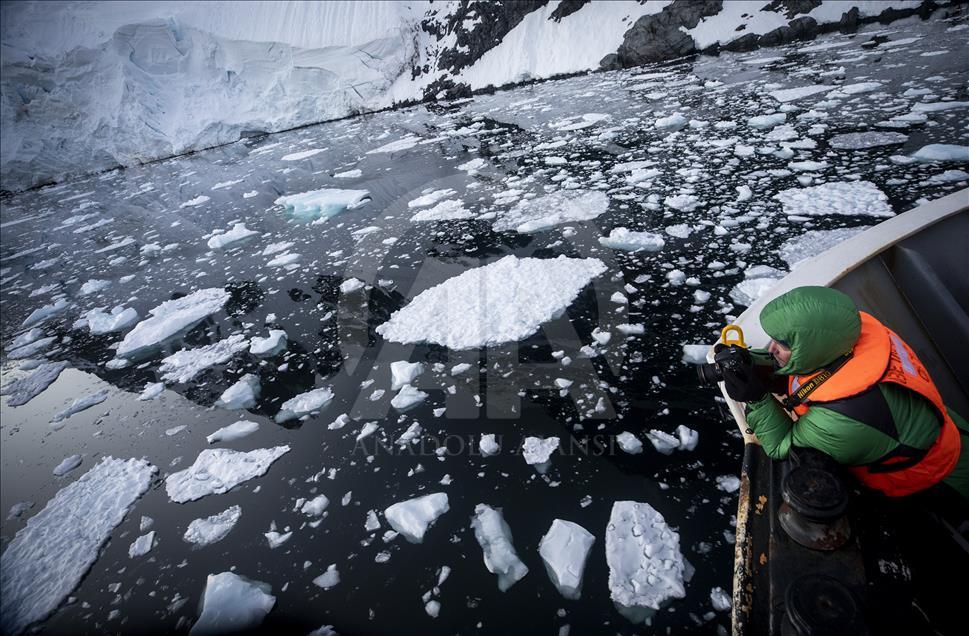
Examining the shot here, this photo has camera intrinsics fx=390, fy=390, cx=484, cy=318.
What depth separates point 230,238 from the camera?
5793mm

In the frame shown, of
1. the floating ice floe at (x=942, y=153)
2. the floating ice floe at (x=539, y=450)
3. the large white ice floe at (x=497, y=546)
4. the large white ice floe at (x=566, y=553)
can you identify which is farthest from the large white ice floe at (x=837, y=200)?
the large white ice floe at (x=497, y=546)

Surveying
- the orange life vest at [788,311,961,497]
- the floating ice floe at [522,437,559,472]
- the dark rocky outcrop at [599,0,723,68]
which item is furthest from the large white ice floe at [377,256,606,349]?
the dark rocky outcrop at [599,0,723,68]

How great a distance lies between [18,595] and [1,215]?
23.1m

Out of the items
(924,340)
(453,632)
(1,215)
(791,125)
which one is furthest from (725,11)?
(1,215)

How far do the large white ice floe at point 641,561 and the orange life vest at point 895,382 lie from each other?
0.65 m

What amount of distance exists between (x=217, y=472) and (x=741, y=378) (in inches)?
102

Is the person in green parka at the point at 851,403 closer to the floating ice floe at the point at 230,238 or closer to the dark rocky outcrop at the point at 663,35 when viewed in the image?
the floating ice floe at the point at 230,238

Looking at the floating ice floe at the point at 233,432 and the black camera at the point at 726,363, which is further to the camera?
the floating ice floe at the point at 233,432

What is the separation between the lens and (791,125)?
5.25 meters

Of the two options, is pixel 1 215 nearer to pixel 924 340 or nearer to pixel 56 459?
pixel 56 459

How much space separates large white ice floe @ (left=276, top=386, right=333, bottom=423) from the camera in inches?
95.4

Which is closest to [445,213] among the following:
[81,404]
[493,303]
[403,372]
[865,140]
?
[493,303]

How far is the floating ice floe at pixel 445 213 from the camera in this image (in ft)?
15.5

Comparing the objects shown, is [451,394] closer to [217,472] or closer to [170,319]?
[217,472]
